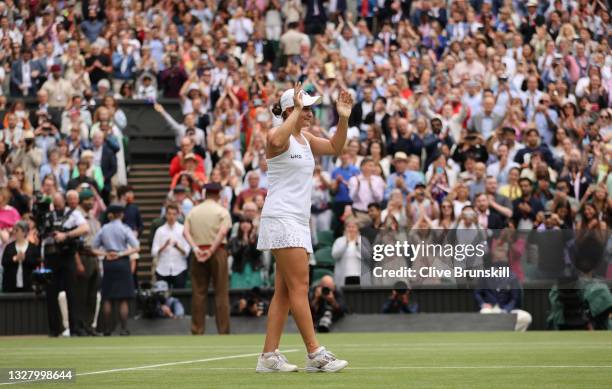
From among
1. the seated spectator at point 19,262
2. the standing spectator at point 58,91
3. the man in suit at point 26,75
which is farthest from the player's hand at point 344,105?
the man in suit at point 26,75

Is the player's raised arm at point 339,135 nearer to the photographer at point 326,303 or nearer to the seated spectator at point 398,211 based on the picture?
the photographer at point 326,303

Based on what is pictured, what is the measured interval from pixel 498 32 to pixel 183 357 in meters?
17.6

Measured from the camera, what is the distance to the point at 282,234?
430 inches

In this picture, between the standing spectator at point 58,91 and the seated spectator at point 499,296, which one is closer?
the seated spectator at point 499,296

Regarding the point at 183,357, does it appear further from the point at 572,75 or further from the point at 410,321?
the point at 572,75

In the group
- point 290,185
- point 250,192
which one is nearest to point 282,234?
point 290,185

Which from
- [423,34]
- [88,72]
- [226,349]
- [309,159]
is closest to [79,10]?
[88,72]

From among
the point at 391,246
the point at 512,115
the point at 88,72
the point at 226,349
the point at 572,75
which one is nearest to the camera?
the point at 226,349

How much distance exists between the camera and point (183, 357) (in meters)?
13.6

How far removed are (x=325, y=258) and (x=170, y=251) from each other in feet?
8.18

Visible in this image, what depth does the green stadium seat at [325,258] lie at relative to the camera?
23266 millimetres

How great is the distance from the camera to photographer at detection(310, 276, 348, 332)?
2109cm

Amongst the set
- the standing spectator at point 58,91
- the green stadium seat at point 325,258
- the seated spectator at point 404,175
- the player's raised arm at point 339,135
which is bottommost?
the green stadium seat at point 325,258

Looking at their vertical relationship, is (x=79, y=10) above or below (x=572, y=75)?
above
